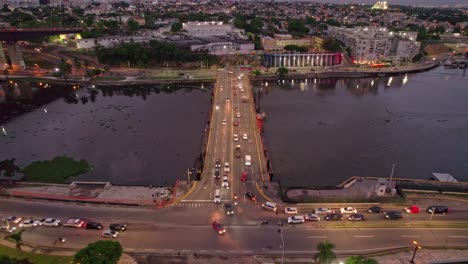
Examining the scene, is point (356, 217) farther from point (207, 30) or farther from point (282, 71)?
point (207, 30)

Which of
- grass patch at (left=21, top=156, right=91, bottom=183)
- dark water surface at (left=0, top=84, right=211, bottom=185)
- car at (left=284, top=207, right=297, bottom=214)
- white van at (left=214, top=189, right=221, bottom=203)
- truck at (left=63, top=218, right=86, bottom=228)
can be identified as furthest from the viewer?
dark water surface at (left=0, top=84, right=211, bottom=185)

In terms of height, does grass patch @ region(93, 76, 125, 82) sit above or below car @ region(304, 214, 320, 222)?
above

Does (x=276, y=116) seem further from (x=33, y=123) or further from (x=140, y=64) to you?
(x=140, y=64)

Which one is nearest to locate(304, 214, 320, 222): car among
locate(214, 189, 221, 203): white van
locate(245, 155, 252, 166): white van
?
locate(214, 189, 221, 203): white van

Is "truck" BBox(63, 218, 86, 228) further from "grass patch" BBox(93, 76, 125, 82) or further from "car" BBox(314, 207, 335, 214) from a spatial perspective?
"grass patch" BBox(93, 76, 125, 82)

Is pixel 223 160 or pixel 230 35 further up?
pixel 230 35

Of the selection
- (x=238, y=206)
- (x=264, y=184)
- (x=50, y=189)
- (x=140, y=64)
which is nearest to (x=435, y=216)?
(x=264, y=184)
